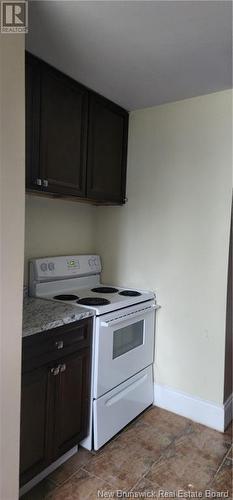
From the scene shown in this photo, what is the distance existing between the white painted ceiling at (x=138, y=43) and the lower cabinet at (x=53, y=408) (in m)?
1.45

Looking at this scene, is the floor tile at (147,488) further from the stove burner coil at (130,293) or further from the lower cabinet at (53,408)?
the stove burner coil at (130,293)

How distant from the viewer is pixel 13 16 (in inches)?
50.3

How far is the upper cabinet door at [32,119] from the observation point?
5.64 ft

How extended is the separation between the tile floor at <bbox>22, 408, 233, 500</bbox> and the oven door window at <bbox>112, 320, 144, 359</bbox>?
1.79ft

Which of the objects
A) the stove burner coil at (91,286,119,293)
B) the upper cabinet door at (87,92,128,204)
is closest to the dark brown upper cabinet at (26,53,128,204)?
the upper cabinet door at (87,92,128,204)

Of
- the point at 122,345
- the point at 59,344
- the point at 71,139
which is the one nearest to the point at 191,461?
the point at 122,345

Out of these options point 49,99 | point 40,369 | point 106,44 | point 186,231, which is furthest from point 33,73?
point 40,369

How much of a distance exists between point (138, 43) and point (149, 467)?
7.43 feet

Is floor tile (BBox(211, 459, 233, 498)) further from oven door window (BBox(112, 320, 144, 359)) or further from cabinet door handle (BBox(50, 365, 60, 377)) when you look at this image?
cabinet door handle (BBox(50, 365, 60, 377))

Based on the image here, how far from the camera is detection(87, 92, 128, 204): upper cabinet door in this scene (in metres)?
2.21

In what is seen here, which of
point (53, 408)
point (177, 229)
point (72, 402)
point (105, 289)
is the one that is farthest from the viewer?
point (105, 289)

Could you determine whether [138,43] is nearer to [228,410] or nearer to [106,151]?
[106,151]

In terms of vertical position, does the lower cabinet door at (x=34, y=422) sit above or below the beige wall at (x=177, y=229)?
below

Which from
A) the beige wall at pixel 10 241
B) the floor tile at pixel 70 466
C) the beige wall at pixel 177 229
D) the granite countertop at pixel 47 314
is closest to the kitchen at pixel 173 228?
the beige wall at pixel 177 229
